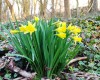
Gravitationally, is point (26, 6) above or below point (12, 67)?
below

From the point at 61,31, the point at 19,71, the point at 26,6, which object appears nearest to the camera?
the point at 61,31

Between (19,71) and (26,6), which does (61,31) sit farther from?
(26,6)

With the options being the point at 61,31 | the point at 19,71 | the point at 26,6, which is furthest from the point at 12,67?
the point at 26,6

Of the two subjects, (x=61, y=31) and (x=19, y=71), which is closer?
(x=61, y=31)

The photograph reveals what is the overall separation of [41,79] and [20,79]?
0.22 m

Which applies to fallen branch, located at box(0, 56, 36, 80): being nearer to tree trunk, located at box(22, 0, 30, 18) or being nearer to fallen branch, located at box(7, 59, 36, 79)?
fallen branch, located at box(7, 59, 36, 79)

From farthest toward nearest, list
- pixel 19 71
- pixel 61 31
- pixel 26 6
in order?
pixel 26 6
pixel 19 71
pixel 61 31

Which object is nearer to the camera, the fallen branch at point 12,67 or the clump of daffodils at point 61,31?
the clump of daffodils at point 61,31

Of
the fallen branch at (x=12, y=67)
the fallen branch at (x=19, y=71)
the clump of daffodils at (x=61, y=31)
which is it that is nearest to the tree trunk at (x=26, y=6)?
the fallen branch at (x=12, y=67)

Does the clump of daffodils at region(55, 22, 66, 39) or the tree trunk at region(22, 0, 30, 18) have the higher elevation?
the clump of daffodils at region(55, 22, 66, 39)

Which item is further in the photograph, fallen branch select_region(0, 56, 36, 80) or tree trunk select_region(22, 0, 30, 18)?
tree trunk select_region(22, 0, 30, 18)

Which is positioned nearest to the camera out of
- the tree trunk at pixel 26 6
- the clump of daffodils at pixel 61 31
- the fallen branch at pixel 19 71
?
the clump of daffodils at pixel 61 31

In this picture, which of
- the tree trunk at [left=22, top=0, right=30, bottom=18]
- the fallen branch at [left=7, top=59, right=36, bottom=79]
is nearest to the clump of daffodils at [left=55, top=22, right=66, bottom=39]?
the fallen branch at [left=7, top=59, right=36, bottom=79]

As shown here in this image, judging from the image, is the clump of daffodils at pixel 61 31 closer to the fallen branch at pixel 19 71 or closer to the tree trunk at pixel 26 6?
the fallen branch at pixel 19 71
